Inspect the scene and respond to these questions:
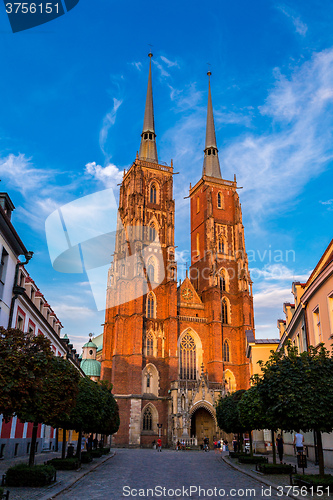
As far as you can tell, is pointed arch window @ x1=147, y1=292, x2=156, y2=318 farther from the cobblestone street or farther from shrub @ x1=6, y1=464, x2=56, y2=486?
shrub @ x1=6, y1=464, x2=56, y2=486

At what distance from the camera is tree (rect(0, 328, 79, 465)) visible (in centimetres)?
1185

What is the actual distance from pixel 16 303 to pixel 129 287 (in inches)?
1391

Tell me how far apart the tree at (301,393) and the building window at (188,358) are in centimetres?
4612

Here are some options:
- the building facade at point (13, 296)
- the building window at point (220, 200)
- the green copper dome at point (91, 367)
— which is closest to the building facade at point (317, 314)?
the building facade at point (13, 296)

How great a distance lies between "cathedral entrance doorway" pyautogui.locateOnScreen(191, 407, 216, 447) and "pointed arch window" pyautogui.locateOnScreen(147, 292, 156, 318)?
538 inches

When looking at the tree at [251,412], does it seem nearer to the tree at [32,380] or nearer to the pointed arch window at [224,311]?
the tree at [32,380]

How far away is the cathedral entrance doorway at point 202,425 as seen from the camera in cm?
5637

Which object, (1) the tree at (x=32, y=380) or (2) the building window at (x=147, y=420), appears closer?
(1) the tree at (x=32, y=380)

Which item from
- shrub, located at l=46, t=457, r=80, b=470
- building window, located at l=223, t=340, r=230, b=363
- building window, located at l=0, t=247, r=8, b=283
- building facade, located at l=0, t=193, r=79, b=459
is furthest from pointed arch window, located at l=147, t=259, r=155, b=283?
shrub, located at l=46, t=457, r=80, b=470

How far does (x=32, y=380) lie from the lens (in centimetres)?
1240

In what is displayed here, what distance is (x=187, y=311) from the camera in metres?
64.6

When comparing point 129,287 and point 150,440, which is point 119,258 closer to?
point 129,287

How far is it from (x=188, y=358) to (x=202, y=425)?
897cm

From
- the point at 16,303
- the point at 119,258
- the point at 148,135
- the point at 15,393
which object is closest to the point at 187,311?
the point at 119,258
